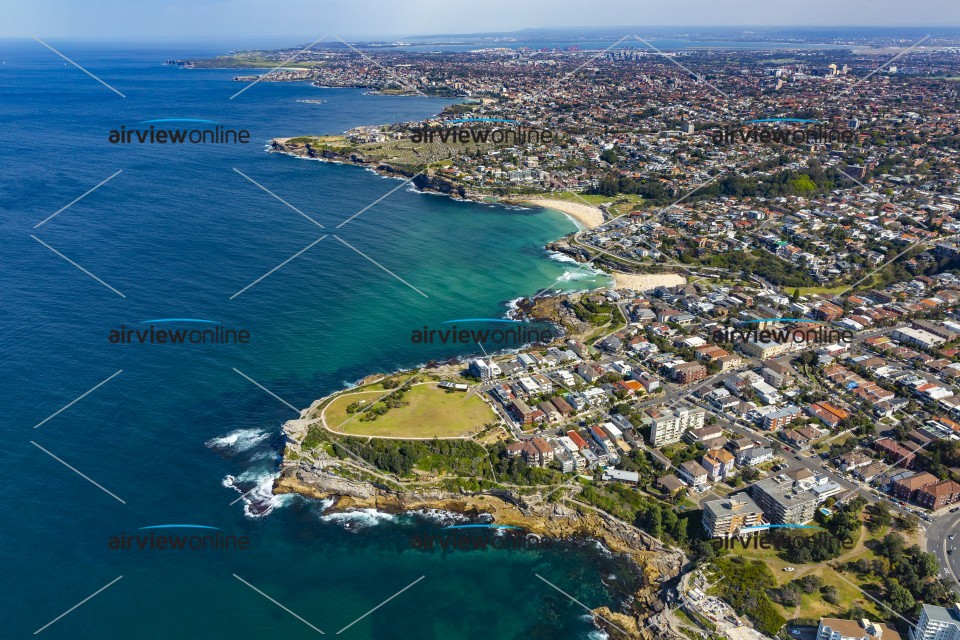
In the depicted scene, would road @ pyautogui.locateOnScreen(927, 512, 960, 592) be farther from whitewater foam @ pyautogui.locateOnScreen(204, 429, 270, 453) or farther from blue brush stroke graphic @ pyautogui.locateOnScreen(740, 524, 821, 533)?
whitewater foam @ pyautogui.locateOnScreen(204, 429, 270, 453)

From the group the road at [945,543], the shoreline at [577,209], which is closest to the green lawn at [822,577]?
the road at [945,543]

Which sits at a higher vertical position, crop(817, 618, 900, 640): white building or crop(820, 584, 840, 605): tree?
crop(817, 618, 900, 640): white building

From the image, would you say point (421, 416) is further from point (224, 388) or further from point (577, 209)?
point (577, 209)

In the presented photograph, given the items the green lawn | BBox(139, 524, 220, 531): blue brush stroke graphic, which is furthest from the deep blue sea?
the green lawn

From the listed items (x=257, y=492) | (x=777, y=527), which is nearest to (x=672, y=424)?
(x=777, y=527)

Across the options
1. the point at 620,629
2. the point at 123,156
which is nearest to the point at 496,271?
the point at 620,629

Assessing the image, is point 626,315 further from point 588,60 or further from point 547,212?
point 588,60
